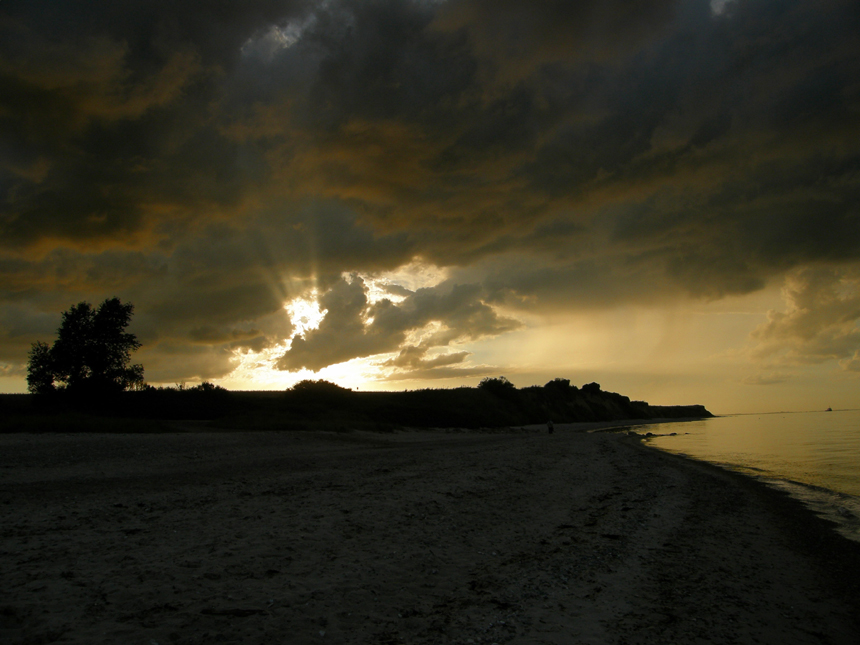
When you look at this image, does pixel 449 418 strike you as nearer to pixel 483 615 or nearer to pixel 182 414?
pixel 182 414

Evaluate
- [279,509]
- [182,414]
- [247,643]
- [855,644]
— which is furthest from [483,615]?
[182,414]

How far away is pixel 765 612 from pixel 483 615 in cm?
379

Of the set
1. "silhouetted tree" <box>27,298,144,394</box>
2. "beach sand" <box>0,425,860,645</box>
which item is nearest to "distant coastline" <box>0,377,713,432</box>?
"silhouetted tree" <box>27,298,144,394</box>

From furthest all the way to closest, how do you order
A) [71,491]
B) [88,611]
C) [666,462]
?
[666,462], [71,491], [88,611]

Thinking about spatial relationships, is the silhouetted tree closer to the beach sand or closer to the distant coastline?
the distant coastline

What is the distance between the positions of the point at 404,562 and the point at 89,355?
1879 inches

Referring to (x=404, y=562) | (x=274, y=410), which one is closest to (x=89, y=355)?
(x=274, y=410)

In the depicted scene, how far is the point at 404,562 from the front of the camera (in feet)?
24.3

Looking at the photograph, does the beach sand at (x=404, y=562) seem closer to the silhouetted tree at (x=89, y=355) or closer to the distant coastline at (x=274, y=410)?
the distant coastline at (x=274, y=410)

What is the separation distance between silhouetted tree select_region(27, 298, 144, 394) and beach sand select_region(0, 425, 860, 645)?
109 feet

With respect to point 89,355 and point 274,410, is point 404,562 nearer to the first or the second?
point 274,410

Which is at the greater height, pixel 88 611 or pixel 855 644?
pixel 88 611

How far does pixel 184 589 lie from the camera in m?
5.93

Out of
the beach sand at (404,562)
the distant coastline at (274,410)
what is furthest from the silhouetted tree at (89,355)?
the beach sand at (404,562)
